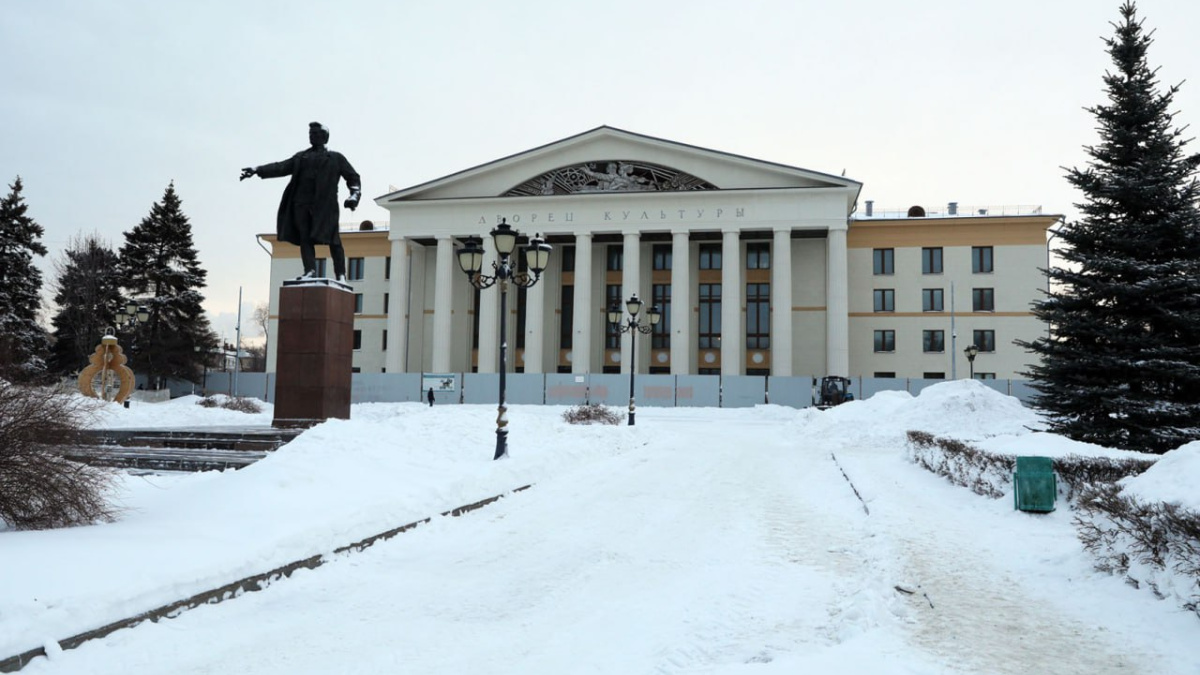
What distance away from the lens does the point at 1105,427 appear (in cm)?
1644

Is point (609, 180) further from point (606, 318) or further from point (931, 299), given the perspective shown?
point (931, 299)

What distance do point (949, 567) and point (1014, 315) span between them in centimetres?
5435

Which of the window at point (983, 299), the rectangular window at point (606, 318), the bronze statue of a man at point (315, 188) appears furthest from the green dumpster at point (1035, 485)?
the window at point (983, 299)

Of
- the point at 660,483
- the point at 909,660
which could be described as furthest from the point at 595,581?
the point at 660,483

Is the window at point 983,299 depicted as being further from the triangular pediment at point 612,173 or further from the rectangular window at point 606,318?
the rectangular window at point 606,318

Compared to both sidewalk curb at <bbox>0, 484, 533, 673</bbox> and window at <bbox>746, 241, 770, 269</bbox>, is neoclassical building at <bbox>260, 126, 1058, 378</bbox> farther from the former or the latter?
sidewalk curb at <bbox>0, 484, 533, 673</bbox>

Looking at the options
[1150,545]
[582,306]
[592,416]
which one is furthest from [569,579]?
[582,306]

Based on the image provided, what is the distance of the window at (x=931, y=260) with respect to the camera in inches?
2234

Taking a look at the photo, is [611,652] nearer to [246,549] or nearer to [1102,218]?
[246,549]

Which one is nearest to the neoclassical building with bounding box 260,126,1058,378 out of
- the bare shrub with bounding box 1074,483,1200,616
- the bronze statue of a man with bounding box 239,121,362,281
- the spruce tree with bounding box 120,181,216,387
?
the spruce tree with bounding box 120,181,216,387

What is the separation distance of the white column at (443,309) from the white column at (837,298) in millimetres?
26807

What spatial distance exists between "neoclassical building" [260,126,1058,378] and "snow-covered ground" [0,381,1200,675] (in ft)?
136

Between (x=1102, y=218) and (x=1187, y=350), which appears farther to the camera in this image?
(x=1102, y=218)

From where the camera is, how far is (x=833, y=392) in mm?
47000
